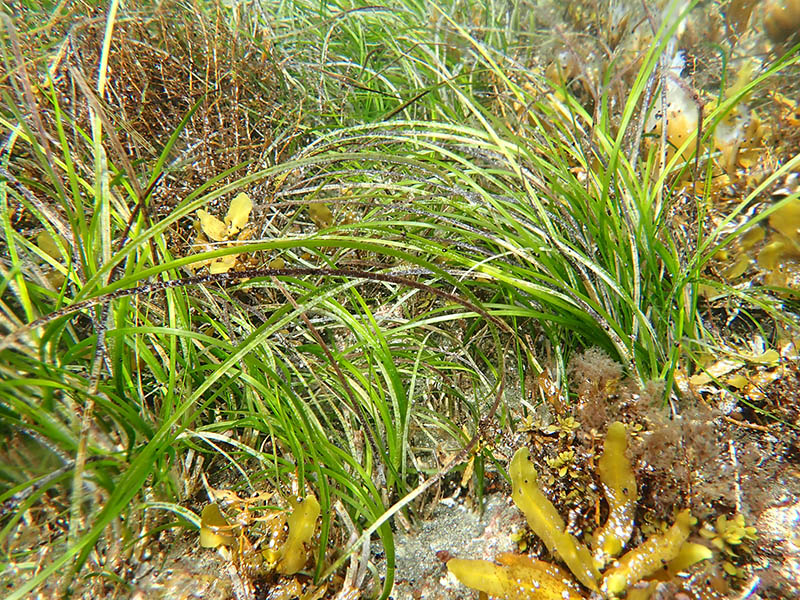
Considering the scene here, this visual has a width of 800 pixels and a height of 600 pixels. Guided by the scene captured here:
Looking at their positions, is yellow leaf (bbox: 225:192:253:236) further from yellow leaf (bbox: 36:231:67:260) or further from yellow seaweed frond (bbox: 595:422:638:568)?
yellow seaweed frond (bbox: 595:422:638:568)

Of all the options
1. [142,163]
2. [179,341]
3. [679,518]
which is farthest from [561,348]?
[142,163]

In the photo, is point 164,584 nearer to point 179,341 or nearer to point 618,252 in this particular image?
point 179,341

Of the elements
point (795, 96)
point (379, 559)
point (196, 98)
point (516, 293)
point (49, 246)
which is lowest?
point (379, 559)

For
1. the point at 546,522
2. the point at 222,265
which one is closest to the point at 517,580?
the point at 546,522

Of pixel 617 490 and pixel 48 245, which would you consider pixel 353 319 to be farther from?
pixel 48 245

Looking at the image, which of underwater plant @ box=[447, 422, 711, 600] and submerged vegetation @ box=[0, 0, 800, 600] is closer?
underwater plant @ box=[447, 422, 711, 600]

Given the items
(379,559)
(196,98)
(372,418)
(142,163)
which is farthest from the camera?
(196,98)

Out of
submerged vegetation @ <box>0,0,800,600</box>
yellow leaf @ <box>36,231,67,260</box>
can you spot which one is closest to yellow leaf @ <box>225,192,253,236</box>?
submerged vegetation @ <box>0,0,800,600</box>

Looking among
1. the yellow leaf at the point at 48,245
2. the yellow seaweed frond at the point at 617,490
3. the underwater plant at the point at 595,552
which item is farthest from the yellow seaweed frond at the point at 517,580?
the yellow leaf at the point at 48,245
